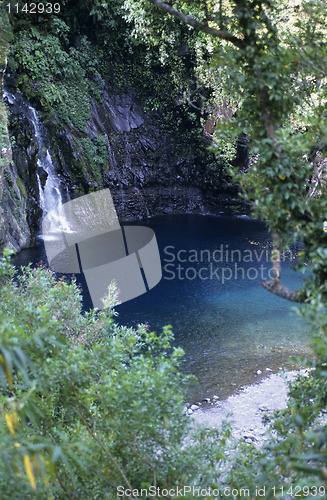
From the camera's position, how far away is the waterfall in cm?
1550

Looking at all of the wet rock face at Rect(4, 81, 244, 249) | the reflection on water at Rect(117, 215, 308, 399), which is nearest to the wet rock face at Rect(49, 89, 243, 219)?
the wet rock face at Rect(4, 81, 244, 249)

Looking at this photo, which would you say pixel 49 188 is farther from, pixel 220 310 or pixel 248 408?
pixel 248 408

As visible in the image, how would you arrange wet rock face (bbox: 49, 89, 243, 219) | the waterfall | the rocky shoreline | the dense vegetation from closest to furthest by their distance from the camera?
the dense vegetation, the rocky shoreline, the waterfall, wet rock face (bbox: 49, 89, 243, 219)

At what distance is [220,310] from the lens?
1107 centimetres

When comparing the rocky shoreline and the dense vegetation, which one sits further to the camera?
the rocky shoreline

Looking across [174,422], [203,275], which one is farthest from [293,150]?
[203,275]

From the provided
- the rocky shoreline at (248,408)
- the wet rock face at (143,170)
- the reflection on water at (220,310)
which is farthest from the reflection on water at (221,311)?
the wet rock face at (143,170)

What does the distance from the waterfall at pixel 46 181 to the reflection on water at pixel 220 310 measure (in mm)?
2616

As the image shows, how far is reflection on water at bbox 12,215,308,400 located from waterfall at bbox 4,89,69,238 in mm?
2616

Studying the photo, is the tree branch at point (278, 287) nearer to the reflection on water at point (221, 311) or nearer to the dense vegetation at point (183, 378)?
the dense vegetation at point (183, 378)

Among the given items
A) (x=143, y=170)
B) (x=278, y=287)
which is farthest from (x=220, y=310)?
(x=143, y=170)

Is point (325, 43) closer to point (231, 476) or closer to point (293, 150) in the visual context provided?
point (293, 150)

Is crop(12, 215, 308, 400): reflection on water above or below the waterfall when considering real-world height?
below

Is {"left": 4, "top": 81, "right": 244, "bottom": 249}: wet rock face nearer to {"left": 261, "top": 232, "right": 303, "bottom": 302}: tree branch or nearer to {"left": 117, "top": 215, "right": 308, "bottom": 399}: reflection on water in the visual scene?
{"left": 117, "top": 215, "right": 308, "bottom": 399}: reflection on water
